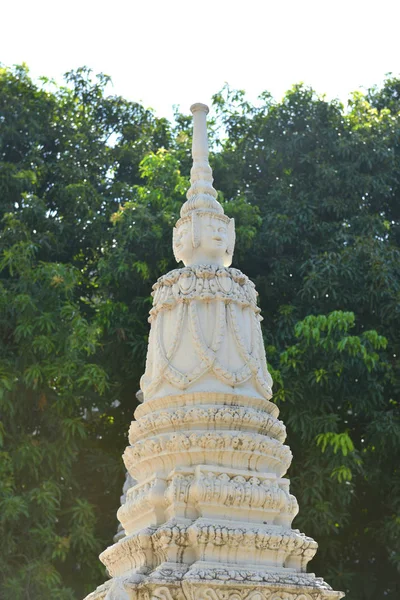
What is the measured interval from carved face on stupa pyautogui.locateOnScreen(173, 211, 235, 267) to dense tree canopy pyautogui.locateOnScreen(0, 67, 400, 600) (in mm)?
4174

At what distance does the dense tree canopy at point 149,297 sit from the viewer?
10.2m

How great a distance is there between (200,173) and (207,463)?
222 centimetres

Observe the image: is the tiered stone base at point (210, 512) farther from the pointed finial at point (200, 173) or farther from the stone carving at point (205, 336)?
the pointed finial at point (200, 173)

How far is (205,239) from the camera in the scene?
6145 millimetres

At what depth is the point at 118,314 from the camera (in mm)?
11453

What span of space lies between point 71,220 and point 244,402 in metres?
7.71

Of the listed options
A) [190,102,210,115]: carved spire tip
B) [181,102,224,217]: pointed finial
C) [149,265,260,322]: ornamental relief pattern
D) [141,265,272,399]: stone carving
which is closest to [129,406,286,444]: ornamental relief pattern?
[141,265,272,399]: stone carving

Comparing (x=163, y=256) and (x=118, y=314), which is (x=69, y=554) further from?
(x=163, y=256)

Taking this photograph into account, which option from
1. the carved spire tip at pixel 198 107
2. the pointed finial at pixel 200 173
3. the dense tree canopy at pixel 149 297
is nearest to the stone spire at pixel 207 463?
the pointed finial at pixel 200 173

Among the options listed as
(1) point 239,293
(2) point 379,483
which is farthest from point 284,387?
(1) point 239,293

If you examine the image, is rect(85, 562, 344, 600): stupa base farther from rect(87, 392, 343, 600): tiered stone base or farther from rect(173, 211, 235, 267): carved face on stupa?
rect(173, 211, 235, 267): carved face on stupa

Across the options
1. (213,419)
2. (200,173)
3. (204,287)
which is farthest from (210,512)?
(200,173)

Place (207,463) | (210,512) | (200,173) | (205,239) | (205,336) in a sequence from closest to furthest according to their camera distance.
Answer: (210,512), (207,463), (205,336), (205,239), (200,173)

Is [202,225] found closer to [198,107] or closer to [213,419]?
[198,107]
